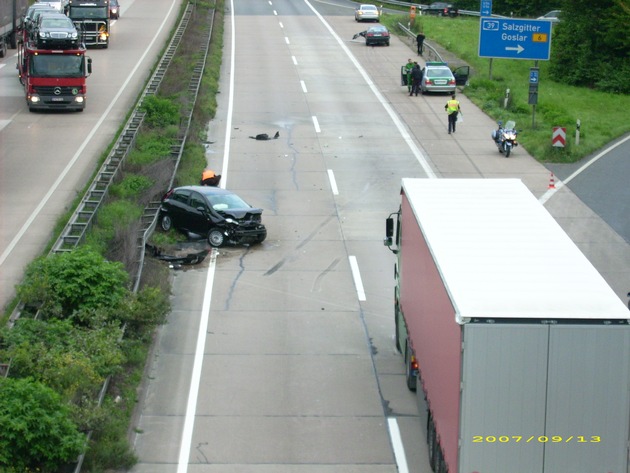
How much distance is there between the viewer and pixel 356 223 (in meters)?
29.1

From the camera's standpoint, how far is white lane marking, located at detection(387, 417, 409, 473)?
1517 cm

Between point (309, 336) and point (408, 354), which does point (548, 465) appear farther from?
point (309, 336)

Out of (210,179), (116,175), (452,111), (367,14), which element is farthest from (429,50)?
(116,175)

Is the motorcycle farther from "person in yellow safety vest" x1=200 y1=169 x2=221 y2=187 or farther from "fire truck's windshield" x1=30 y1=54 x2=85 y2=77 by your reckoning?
"fire truck's windshield" x1=30 y1=54 x2=85 y2=77

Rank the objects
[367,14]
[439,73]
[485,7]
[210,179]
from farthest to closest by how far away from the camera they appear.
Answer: [367,14] → [485,7] → [439,73] → [210,179]

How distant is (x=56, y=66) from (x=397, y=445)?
2910 centimetres

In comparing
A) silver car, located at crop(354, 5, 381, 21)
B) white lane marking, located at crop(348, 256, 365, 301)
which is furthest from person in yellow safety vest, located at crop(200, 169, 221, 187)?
silver car, located at crop(354, 5, 381, 21)

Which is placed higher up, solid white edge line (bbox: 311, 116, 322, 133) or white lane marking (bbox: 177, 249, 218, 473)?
solid white edge line (bbox: 311, 116, 322, 133)

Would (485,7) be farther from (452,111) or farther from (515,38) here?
(452,111)

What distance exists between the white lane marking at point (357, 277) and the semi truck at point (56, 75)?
746 inches

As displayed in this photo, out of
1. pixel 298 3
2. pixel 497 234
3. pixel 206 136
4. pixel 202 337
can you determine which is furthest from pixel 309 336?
pixel 298 3

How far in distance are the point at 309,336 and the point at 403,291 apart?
336cm

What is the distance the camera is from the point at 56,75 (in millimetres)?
41062

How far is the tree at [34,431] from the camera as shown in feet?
43.1
